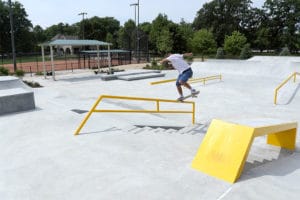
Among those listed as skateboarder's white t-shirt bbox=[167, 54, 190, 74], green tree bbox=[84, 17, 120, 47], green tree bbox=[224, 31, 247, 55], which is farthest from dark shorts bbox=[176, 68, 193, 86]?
green tree bbox=[84, 17, 120, 47]

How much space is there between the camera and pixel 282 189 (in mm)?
3742

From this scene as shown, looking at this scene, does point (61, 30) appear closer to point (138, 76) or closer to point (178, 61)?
point (138, 76)

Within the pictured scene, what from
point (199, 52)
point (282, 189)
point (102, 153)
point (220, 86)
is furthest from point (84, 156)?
point (199, 52)

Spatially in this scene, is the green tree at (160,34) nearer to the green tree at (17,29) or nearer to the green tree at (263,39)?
the green tree at (263,39)

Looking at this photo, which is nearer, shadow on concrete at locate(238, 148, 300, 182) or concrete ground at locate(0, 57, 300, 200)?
concrete ground at locate(0, 57, 300, 200)

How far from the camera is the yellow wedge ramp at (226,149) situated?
4.14 m

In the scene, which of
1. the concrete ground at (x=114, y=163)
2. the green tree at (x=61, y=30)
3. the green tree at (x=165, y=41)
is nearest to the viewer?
the concrete ground at (x=114, y=163)

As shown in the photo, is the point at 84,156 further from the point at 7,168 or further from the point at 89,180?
the point at 7,168

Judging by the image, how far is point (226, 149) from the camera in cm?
441

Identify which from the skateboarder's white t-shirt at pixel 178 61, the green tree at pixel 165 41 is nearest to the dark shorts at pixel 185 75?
the skateboarder's white t-shirt at pixel 178 61

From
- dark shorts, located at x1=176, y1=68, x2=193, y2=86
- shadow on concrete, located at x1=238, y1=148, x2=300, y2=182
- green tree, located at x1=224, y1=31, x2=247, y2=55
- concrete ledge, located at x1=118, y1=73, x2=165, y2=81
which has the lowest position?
shadow on concrete, located at x1=238, y1=148, x2=300, y2=182

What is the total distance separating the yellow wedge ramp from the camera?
4.14 metres

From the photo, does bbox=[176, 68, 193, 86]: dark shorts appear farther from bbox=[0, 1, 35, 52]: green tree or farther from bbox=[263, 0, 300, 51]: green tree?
bbox=[0, 1, 35, 52]: green tree

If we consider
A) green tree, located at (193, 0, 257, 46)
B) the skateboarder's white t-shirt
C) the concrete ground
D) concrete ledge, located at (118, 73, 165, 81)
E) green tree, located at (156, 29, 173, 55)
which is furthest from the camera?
green tree, located at (193, 0, 257, 46)
